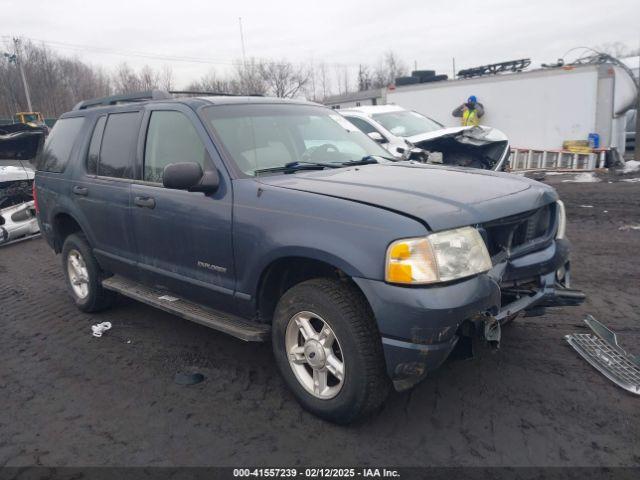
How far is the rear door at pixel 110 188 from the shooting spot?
4.18 m

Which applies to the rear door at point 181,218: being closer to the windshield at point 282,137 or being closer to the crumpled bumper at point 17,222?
the windshield at point 282,137

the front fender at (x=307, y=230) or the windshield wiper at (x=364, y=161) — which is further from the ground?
the windshield wiper at (x=364, y=161)

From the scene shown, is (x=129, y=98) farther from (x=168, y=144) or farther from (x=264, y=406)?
(x=264, y=406)

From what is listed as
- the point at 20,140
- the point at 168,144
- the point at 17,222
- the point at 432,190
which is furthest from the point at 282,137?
the point at 20,140

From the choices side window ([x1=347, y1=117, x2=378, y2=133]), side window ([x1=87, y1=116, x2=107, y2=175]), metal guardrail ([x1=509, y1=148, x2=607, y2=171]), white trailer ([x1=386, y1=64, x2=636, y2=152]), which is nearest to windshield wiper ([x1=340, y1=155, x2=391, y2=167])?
side window ([x1=87, y1=116, x2=107, y2=175])

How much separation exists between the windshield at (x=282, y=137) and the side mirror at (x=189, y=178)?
0.22 meters

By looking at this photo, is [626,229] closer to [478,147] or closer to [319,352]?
[478,147]

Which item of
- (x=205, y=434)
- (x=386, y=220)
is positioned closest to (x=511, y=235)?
(x=386, y=220)

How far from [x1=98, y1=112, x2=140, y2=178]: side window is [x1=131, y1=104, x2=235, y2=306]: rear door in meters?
0.17

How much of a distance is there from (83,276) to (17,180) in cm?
567

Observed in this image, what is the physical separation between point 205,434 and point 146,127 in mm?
2414

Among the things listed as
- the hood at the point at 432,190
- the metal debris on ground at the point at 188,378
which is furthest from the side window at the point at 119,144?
the metal debris on ground at the point at 188,378

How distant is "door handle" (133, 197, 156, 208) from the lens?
3829mm

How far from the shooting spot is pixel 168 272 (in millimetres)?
3852
